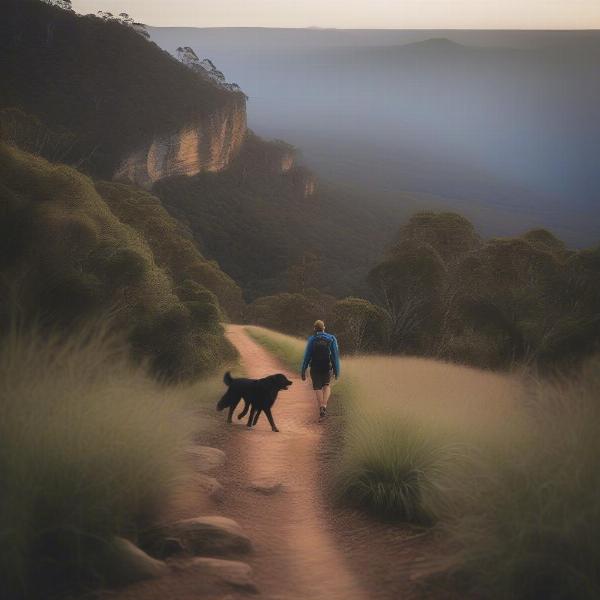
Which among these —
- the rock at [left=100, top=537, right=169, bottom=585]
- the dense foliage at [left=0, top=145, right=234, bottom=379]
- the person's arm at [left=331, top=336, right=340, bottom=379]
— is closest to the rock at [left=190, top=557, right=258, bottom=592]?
the rock at [left=100, top=537, right=169, bottom=585]

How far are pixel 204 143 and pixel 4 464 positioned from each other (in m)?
102

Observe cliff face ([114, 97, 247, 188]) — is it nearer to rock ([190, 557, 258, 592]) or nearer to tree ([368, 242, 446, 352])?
tree ([368, 242, 446, 352])

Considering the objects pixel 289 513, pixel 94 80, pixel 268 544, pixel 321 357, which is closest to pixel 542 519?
pixel 268 544

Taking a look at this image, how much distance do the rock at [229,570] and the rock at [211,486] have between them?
5.39ft

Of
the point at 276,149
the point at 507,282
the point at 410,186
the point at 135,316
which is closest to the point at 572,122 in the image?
the point at 410,186

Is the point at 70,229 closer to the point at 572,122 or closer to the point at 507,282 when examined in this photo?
the point at 507,282

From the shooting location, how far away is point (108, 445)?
5.14m

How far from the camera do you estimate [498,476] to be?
479 cm

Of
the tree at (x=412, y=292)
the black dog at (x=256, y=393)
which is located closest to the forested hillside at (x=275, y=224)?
the tree at (x=412, y=292)

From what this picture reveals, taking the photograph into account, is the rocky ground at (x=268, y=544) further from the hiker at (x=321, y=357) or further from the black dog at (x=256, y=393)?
the hiker at (x=321, y=357)

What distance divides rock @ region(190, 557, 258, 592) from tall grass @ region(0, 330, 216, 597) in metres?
0.57

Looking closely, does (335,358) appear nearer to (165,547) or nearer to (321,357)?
(321,357)

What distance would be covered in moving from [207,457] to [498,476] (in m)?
3.97

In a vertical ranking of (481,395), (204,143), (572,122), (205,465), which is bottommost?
(205,465)
